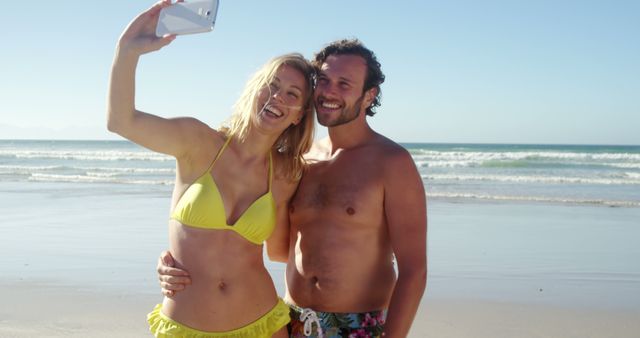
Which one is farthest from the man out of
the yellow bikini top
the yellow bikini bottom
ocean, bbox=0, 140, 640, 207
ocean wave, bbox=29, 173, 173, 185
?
ocean wave, bbox=29, 173, 173, 185

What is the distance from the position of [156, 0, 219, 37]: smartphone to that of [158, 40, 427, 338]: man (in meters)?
1.07

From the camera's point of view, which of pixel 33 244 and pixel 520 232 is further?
pixel 520 232

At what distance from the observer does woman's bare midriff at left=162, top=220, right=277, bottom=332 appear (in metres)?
3.01

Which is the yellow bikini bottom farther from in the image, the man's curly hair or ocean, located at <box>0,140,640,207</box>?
ocean, located at <box>0,140,640,207</box>

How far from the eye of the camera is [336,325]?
3385mm

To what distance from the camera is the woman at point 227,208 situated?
3000mm

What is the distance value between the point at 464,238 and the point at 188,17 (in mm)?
8070

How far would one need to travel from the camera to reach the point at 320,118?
138 inches

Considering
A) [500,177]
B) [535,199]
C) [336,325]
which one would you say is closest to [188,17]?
[336,325]

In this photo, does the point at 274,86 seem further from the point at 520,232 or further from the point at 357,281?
→ the point at 520,232

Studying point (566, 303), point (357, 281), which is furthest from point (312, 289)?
point (566, 303)

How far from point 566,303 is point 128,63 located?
556cm

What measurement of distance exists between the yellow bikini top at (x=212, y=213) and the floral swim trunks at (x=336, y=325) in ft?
1.73

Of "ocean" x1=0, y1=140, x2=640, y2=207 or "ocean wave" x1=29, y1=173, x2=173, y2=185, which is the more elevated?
"ocean" x1=0, y1=140, x2=640, y2=207
